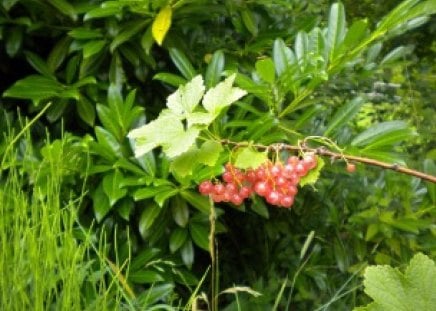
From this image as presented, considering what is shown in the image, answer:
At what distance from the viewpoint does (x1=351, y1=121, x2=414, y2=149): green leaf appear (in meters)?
1.56

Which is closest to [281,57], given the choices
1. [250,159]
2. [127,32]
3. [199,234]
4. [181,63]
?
[181,63]

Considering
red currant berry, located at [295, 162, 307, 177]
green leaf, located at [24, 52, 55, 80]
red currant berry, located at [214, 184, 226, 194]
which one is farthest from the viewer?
green leaf, located at [24, 52, 55, 80]

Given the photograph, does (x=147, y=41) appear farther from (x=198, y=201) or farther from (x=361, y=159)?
(x=361, y=159)

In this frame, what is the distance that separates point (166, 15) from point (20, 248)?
30.1 inches

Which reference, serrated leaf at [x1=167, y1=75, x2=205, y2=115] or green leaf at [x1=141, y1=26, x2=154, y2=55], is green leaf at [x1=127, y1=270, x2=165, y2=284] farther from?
serrated leaf at [x1=167, y1=75, x2=205, y2=115]

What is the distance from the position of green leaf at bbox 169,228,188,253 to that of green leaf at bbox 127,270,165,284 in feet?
0.26

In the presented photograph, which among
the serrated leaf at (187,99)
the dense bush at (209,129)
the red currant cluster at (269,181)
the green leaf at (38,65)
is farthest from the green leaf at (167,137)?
the green leaf at (38,65)

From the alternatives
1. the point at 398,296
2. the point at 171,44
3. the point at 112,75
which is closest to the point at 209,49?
the point at 171,44

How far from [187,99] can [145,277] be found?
948 millimetres

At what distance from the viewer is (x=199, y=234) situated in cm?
177

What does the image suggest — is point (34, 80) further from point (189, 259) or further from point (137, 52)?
point (189, 259)

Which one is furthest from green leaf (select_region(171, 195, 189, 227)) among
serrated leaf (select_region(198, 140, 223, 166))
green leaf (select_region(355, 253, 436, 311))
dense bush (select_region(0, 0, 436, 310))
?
green leaf (select_region(355, 253, 436, 311))

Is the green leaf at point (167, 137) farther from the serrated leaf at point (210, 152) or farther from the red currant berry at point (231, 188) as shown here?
the red currant berry at point (231, 188)

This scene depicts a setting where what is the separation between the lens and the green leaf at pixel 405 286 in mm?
725
